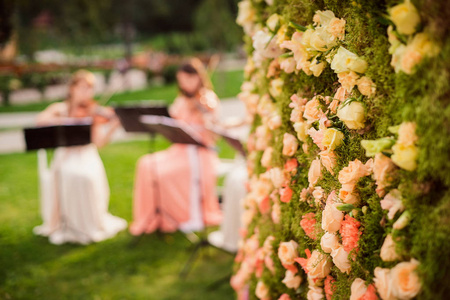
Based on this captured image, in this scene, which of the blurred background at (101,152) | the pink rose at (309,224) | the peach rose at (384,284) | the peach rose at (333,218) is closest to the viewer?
the peach rose at (384,284)

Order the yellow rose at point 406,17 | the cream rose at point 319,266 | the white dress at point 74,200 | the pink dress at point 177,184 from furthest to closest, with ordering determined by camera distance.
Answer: the pink dress at point 177,184 < the white dress at point 74,200 < the cream rose at point 319,266 < the yellow rose at point 406,17

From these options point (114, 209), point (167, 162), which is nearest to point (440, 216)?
point (167, 162)

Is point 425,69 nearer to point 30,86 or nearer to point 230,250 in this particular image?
point 230,250

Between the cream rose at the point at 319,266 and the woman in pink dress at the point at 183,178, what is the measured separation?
3.94m

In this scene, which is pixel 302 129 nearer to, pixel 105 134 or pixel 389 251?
pixel 389 251

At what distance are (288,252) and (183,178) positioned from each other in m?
3.92

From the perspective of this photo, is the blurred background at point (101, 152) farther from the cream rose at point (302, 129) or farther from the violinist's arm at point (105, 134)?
the cream rose at point (302, 129)

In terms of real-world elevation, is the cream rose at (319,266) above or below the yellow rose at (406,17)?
below

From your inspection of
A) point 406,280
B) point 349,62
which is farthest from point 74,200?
point 406,280

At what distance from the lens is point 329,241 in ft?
5.30

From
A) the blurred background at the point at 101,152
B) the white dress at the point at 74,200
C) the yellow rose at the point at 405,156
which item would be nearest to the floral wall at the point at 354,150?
the yellow rose at the point at 405,156

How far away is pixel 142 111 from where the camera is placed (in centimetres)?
517

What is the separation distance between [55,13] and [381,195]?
1024 inches

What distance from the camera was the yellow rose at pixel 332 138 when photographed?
5.13 ft
